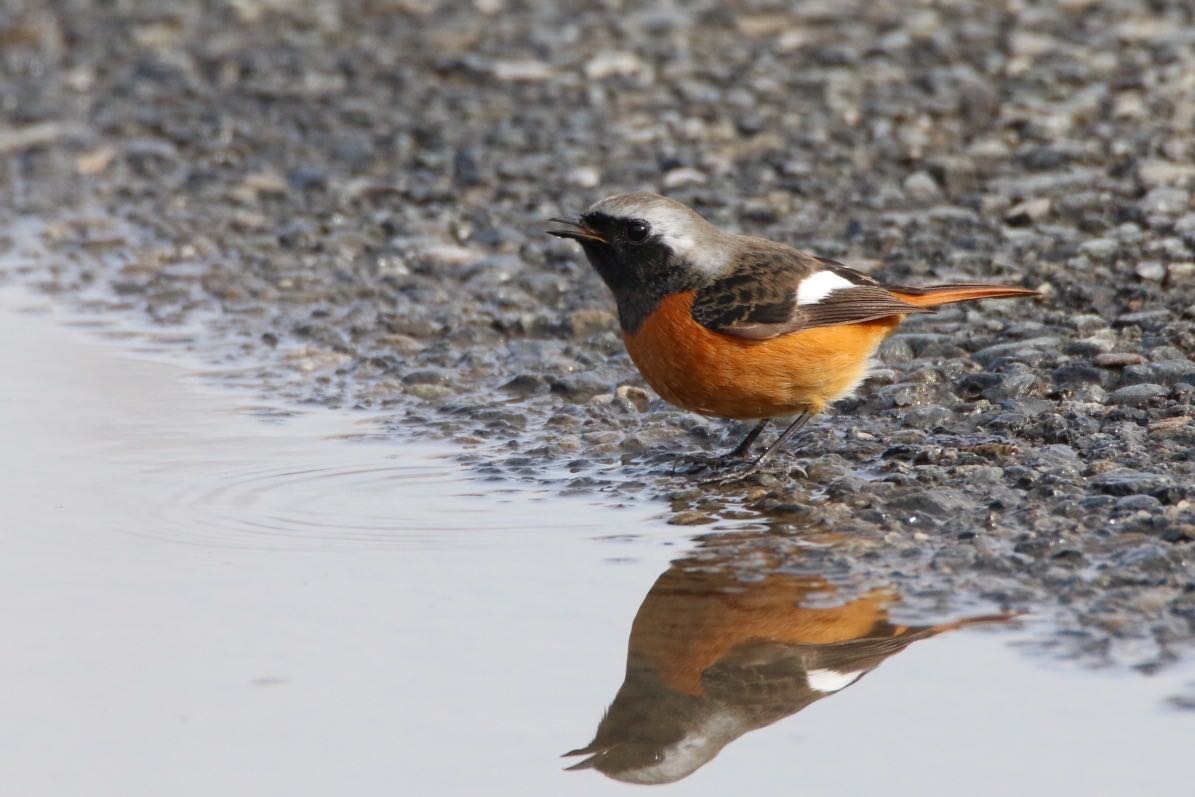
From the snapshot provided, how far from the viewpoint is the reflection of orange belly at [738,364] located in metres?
6.31

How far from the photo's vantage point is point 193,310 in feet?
29.3

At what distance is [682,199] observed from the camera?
958 centimetres

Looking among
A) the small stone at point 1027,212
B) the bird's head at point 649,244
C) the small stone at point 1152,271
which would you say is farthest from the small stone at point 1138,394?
the small stone at point 1027,212

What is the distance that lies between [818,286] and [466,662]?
2.58 m

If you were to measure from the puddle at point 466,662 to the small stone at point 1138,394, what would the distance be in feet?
5.97

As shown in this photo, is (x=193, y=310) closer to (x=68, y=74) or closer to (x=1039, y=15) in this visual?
(x=68, y=74)

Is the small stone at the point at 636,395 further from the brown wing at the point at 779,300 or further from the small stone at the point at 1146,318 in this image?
the small stone at the point at 1146,318

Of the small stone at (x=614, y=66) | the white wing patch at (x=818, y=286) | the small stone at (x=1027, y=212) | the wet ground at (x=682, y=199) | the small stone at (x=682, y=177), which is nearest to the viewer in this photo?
the wet ground at (x=682, y=199)

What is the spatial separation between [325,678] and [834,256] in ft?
16.1

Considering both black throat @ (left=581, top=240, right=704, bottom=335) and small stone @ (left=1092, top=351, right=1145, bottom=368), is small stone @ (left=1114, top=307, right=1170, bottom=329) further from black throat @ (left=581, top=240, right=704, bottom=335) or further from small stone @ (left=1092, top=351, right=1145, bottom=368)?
black throat @ (left=581, top=240, right=704, bottom=335)

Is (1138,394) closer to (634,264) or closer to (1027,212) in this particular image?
(634,264)

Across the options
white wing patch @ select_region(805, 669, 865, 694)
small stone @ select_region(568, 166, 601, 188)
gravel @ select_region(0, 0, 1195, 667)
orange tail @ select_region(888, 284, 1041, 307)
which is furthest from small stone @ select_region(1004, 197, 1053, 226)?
white wing patch @ select_region(805, 669, 865, 694)

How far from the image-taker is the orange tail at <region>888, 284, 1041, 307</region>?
673 centimetres

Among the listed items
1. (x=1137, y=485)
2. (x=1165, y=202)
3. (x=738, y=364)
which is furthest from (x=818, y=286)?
(x=1165, y=202)
